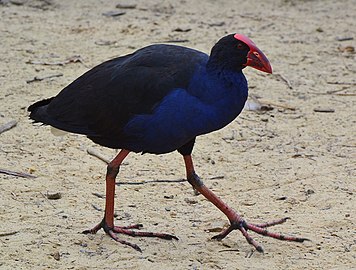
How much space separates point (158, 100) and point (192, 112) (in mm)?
217

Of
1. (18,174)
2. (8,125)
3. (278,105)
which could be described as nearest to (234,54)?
(18,174)

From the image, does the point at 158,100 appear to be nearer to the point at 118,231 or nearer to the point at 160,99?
the point at 160,99

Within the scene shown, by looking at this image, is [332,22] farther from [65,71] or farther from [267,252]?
[267,252]

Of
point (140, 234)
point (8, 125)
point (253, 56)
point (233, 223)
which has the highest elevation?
point (253, 56)

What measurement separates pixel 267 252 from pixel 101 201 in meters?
1.27

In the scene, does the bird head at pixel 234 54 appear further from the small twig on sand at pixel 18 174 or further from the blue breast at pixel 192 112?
the small twig on sand at pixel 18 174

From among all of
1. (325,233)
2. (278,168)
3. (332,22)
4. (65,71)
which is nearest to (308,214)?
(325,233)

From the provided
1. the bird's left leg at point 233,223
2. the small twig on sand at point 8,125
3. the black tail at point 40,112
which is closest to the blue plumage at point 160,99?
the black tail at point 40,112

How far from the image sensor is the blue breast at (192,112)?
475 cm

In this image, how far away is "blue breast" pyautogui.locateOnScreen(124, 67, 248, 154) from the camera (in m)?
4.75

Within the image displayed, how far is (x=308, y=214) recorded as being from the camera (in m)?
5.64

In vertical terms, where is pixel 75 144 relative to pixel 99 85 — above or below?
below

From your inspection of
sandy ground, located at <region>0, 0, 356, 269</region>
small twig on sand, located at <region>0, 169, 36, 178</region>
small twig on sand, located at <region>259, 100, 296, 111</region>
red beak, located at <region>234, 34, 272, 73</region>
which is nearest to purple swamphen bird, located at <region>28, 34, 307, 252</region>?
red beak, located at <region>234, 34, 272, 73</region>

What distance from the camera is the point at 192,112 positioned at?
15.6 ft
